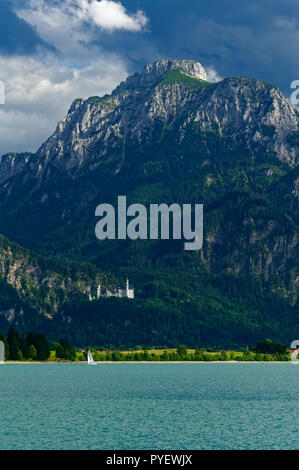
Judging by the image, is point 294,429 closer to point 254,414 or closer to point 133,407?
point 254,414

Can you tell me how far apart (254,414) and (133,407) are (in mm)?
27753

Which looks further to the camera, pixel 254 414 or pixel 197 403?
pixel 197 403

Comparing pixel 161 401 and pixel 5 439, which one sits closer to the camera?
pixel 5 439

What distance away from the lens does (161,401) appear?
625 ft

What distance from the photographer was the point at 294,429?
138 meters

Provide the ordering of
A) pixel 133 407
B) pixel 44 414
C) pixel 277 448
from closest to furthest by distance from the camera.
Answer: pixel 277 448, pixel 44 414, pixel 133 407

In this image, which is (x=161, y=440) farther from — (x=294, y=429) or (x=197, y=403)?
(x=197, y=403)
